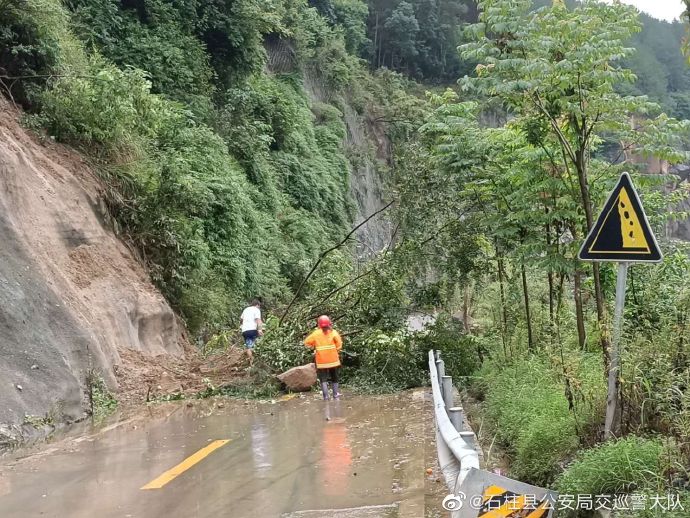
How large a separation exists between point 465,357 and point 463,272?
165 cm

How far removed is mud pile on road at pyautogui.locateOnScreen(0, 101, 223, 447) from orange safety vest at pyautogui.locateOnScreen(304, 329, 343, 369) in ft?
9.07

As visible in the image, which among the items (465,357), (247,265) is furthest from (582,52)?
(247,265)

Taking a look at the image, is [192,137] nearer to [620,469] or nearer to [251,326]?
[251,326]

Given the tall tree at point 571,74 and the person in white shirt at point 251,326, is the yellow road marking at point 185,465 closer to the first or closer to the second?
the tall tree at point 571,74

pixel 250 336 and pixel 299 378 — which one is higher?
pixel 250 336

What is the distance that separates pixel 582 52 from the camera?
25.2ft

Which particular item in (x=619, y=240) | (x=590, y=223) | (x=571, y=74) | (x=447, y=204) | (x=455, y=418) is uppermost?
(x=571, y=74)

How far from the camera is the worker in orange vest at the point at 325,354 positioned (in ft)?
39.4

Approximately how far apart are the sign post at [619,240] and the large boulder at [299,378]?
7.49 m

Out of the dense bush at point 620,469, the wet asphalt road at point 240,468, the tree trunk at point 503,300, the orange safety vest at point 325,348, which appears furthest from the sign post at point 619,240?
the tree trunk at point 503,300

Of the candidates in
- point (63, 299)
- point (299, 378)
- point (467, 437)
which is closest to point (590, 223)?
point (467, 437)

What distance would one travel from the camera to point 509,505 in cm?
451

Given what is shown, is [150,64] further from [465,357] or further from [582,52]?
[582,52]

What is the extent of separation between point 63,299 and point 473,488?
31.6 feet
